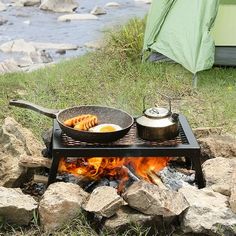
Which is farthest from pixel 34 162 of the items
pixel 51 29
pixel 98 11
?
pixel 98 11

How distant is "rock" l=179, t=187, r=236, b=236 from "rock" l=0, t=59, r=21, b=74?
520 centimetres

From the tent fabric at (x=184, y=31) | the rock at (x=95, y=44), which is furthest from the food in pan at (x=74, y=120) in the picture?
the rock at (x=95, y=44)

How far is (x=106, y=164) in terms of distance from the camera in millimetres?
4094

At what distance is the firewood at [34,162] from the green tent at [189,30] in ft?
11.1

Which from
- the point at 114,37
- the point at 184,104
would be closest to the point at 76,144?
the point at 184,104

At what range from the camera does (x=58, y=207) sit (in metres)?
3.62

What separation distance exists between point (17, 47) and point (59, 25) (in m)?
2.27

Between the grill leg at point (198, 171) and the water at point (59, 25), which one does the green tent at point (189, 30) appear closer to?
the water at point (59, 25)

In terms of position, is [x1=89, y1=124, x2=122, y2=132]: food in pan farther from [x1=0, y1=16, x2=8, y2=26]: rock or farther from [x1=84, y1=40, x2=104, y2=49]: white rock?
[x1=0, y1=16, x2=8, y2=26]: rock

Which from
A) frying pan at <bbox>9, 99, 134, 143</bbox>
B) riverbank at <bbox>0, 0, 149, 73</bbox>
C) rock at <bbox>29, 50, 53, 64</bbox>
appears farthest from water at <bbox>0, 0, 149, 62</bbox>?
frying pan at <bbox>9, 99, 134, 143</bbox>

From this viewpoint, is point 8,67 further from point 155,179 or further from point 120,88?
Answer: point 155,179

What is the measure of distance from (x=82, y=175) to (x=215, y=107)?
275 cm

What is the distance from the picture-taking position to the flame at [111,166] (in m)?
4.08

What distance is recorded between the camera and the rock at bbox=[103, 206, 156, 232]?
3.59m
